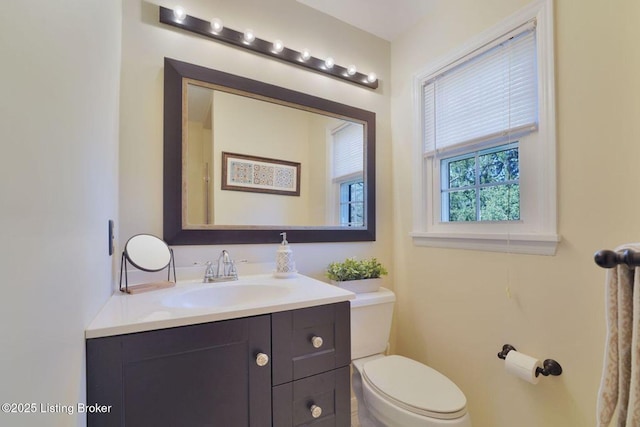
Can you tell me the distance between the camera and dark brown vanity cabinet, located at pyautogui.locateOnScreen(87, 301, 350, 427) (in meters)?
0.73

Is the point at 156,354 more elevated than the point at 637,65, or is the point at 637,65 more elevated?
the point at 637,65

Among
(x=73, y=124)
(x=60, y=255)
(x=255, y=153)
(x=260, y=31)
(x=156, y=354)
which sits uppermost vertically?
(x=260, y=31)

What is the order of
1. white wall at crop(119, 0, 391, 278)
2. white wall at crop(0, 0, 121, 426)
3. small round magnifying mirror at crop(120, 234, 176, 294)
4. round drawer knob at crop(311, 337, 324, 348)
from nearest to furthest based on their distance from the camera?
1. white wall at crop(0, 0, 121, 426)
2. round drawer knob at crop(311, 337, 324, 348)
3. small round magnifying mirror at crop(120, 234, 176, 294)
4. white wall at crop(119, 0, 391, 278)

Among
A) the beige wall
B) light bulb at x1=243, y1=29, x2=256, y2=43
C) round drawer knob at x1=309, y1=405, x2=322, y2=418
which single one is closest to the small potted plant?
the beige wall

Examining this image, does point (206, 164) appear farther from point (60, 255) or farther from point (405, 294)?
point (405, 294)

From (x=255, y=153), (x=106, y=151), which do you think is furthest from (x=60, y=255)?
(x=255, y=153)

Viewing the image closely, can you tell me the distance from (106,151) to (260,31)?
1.11 meters

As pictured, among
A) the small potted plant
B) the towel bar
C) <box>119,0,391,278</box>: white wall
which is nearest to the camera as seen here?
the towel bar

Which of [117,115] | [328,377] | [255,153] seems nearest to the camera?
[328,377]

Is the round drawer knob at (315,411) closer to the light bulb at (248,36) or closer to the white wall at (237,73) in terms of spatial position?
the white wall at (237,73)

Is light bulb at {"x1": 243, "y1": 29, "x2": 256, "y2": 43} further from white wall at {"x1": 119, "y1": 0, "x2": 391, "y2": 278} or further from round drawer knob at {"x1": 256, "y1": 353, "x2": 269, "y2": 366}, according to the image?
round drawer knob at {"x1": 256, "y1": 353, "x2": 269, "y2": 366}

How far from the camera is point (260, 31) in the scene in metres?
1.56

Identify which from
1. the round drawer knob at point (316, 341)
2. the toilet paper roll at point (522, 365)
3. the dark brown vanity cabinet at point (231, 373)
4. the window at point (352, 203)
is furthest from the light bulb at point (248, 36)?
the toilet paper roll at point (522, 365)

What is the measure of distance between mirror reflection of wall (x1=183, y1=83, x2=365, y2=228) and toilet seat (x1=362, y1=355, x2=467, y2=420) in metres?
0.83
